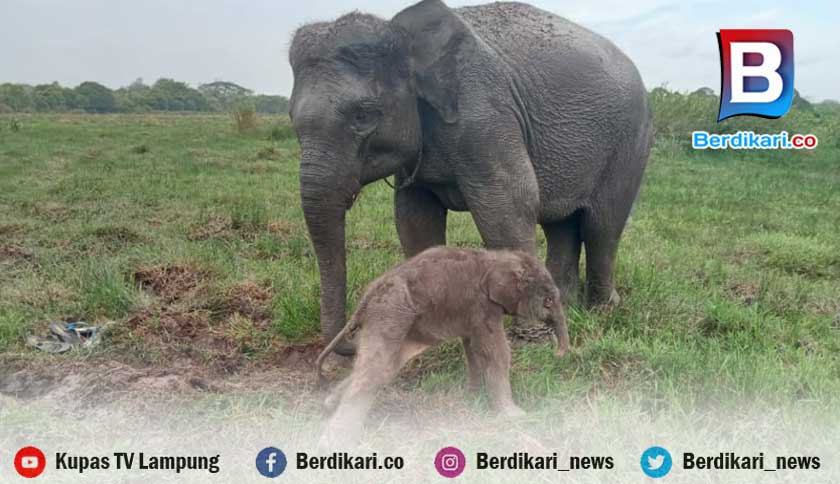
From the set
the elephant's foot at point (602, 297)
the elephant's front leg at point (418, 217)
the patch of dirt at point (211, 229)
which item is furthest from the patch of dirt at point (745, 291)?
the patch of dirt at point (211, 229)

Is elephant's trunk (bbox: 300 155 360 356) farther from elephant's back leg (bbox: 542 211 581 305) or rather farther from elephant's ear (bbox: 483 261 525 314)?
elephant's back leg (bbox: 542 211 581 305)

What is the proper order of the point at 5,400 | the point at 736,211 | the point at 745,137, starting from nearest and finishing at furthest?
the point at 5,400
the point at 736,211
the point at 745,137

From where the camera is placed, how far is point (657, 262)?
6680 mm

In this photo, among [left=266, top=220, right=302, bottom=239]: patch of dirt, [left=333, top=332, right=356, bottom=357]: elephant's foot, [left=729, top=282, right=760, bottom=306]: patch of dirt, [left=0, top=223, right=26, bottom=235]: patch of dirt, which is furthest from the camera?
[left=0, top=223, right=26, bottom=235]: patch of dirt

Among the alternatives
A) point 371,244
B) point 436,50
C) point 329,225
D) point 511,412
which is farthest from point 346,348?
point 371,244

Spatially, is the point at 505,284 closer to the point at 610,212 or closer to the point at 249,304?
the point at 610,212

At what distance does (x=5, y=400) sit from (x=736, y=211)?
8551 millimetres

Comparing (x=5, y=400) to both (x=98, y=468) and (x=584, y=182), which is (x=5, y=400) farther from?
(x=584, y=182)

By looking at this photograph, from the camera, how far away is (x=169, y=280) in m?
5.42

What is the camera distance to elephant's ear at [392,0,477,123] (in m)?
3.80

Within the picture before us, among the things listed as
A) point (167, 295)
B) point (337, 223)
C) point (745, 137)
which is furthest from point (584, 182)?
point (745, 137)

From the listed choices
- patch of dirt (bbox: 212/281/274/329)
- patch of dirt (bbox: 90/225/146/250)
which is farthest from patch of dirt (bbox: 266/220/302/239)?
patch of dirt (bbox: 212/281/274/329)

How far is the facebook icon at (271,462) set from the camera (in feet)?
9.05

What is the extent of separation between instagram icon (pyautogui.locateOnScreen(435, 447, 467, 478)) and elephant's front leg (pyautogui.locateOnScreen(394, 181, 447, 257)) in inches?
73.1
